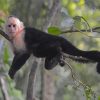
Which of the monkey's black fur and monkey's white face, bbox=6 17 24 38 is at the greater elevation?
monkey's white face, bbox=6 17 24 38

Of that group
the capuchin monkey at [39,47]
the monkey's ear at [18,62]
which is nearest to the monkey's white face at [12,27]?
the capuchin monkey at [39,47]

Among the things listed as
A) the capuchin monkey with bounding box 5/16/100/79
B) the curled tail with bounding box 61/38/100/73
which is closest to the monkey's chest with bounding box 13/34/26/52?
the capuchin monkey with bounding box 5/16/100/79

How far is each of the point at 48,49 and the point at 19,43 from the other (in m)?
0.30

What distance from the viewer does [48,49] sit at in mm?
2561

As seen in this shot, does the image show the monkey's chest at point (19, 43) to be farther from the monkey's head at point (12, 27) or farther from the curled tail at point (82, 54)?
the curled tail at point (82, 54)

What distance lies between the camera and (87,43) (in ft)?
19.0

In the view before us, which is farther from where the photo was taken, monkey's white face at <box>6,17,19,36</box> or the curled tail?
monkey's white face at <box>6,17,19,36</box>

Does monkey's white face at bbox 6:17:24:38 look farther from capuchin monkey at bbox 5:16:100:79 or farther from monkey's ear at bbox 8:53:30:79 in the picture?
monkey's ear at bbox 8:53:30:79

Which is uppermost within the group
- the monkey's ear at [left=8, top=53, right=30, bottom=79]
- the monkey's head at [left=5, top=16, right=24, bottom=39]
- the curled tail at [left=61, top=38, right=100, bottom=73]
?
the monkey's head at [left=5, top=16, right=24, bottom=39]

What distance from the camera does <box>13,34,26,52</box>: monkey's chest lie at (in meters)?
2.75

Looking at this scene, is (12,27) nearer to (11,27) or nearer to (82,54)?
(11,27)

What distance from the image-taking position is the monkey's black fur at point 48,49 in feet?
8.20

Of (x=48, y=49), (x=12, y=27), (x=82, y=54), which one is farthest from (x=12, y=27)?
(x=82, y=54)

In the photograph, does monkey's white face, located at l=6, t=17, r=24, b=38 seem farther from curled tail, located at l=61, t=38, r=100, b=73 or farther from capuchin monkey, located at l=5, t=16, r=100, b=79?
curled tail, located at l=61, t=38, r=100, b=73
